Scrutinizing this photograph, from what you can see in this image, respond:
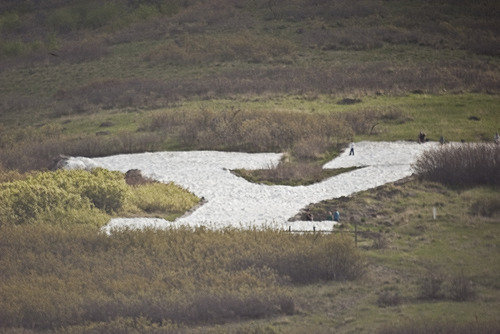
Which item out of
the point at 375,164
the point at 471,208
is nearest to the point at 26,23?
the point at 375,164

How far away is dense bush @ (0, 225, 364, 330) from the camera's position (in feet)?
79.8

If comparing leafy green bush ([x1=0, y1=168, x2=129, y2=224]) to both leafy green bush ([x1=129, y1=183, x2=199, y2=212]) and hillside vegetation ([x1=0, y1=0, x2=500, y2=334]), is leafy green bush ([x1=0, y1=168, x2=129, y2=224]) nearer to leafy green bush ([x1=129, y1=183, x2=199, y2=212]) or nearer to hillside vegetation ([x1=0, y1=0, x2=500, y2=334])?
hillside vegetation ([x1=0, y1=0, x2=500, y2=334])

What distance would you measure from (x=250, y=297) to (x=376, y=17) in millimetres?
61328

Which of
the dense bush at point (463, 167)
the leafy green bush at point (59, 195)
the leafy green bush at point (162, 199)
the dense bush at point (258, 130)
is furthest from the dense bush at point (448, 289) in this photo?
the dense bush at point (258, 130)

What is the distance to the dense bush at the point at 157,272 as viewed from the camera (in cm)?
2431

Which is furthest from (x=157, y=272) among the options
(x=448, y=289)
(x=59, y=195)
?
(x=59, y=195)

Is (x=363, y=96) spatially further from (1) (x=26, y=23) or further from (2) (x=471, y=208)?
(1) (x=26, y=23)

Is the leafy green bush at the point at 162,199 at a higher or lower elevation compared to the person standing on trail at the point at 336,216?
higher

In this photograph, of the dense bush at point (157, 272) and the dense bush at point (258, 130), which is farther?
the dense bush at point (258, 130)

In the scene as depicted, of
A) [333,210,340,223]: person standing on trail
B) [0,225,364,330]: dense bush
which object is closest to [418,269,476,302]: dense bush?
[0,225,364,330]: dense bush

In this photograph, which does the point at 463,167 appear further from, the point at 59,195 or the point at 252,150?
the point at 59,195

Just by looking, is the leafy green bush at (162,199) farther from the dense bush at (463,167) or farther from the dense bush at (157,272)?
the dense bush at (463,167)

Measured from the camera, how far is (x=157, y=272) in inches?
1060

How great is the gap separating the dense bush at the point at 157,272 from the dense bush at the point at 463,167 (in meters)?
11.8
